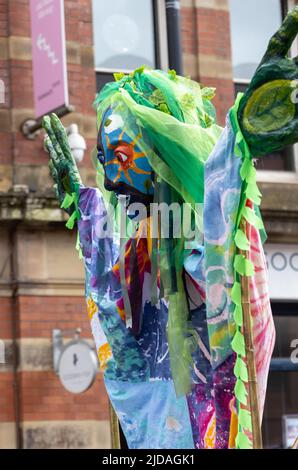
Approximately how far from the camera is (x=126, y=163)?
4051 mm

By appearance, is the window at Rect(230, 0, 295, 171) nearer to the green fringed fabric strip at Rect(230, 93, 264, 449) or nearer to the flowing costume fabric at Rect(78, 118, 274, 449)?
the flowing costume fabric at Rect(78, 118, 274, 449)

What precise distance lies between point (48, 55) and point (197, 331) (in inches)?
248

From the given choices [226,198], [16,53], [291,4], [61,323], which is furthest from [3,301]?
[226,198]

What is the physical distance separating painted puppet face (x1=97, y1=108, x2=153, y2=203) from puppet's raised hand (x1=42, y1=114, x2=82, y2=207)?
41 centimetres

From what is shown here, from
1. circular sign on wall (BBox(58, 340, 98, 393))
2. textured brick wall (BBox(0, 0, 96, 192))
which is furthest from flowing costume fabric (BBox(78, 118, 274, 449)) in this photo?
textured brick wall (BBox(0, 0, 96, 192))

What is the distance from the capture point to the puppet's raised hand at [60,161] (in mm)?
4500

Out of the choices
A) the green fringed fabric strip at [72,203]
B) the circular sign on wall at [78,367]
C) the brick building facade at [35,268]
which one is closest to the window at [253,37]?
the brick building facade at [35,268]

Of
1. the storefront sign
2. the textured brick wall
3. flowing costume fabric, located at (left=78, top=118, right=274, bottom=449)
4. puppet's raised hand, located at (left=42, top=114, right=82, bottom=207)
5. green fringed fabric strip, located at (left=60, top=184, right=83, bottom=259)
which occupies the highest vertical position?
the textured brick wall

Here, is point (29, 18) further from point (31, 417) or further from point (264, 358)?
point (264, 358)

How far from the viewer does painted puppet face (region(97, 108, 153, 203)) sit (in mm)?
4039

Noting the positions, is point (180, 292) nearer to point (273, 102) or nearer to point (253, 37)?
point (273, 102)

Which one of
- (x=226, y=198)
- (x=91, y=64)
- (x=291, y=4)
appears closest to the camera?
(x=226, y=198)
